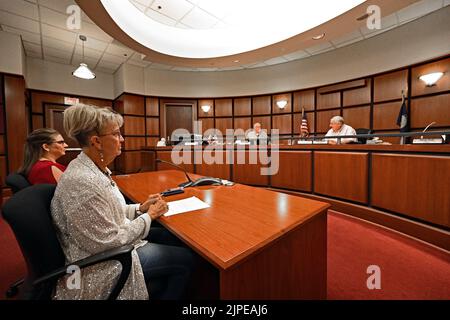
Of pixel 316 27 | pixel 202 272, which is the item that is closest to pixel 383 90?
pixel 316 27

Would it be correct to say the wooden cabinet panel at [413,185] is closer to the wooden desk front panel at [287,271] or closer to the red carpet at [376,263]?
the red carpet at [376,263]

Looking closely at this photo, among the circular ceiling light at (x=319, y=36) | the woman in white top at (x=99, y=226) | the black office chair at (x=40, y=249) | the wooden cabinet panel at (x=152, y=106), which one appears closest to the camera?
the black office chair at (x=40, y=249)

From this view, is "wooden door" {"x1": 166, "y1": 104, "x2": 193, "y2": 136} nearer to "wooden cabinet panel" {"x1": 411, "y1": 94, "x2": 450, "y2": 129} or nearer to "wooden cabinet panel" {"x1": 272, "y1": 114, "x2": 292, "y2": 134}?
"wooden cabinet panel" {"x1": 272, "y1": 114, "x2": 292, "y2": 134}

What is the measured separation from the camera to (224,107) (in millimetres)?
7227

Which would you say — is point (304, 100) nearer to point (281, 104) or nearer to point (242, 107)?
point (281, 104)

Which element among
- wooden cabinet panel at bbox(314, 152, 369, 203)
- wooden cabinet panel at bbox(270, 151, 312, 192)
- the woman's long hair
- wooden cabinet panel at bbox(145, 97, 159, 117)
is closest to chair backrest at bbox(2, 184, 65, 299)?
the woman's long hair

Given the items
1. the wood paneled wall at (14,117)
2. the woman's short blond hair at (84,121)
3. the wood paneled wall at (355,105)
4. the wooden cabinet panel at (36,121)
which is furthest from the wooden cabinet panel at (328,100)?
the wooden cabinet panel at (36,121)

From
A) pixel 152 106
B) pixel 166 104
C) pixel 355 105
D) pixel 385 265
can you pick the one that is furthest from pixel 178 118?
pixel 385 265

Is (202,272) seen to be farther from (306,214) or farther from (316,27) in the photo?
(316,27)

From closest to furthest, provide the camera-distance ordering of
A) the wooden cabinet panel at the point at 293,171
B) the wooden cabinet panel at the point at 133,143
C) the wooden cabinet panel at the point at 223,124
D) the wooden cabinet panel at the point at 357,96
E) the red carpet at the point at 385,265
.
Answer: the red carpet at the point at 385,265 < the wooden cabinet panel at the point at 293,171 < the wooden cabinet panel at the point at 357,96 < the wooden cabinet panel at the point at 133,143 < the wooden cabinet panel at the point at 223,124

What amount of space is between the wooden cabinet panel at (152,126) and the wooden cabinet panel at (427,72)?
6.74 meters

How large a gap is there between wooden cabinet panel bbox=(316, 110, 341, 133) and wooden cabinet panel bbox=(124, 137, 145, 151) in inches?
214

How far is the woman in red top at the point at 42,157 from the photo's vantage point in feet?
5.37

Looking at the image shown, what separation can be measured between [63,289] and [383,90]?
6273 millimetres
